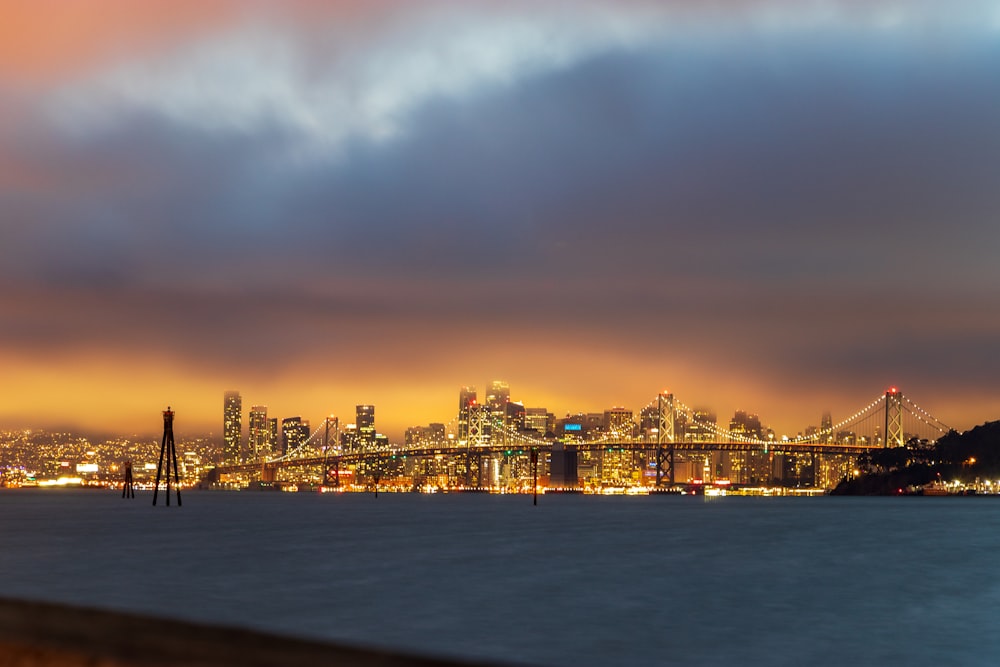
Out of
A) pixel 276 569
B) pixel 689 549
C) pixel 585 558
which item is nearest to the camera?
pixel 276 569

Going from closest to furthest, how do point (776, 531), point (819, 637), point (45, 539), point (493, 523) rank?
point (819, 637) < point (45, 539) < point (776, 531) < point (493, 523)

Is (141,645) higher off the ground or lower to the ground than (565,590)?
higher

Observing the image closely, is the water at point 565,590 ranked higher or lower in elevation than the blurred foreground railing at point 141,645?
lower

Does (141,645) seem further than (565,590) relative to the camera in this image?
No

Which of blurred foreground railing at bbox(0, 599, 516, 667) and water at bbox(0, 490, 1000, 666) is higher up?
blurred foreground railing at bbox(0, 599, 516, 667)

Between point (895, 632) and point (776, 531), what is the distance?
5744 centimetres

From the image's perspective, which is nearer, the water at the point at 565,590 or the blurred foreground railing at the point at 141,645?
the blurred foreground railing at the point at 141,645

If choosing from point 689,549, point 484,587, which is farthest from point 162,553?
point 689,549

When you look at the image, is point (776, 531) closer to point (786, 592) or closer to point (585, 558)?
point (585, 558)

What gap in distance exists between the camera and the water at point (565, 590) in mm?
25156

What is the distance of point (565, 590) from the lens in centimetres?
3722

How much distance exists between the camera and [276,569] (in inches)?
1785

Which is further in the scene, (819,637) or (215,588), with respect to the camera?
(215,588)

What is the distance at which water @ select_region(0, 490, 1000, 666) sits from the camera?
990 inches
